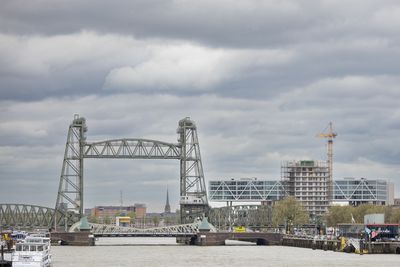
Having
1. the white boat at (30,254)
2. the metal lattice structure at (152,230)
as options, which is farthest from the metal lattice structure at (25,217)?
the white boat at (30,254)

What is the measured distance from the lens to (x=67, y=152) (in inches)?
6678

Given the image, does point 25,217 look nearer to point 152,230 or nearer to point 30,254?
point 152,230

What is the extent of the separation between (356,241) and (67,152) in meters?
59.7

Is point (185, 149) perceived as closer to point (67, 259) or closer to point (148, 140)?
point (148, 140)

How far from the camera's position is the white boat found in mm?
85312

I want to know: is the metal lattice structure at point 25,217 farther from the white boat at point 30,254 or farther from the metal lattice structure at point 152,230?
the white boat at point 30,254

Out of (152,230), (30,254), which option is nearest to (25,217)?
(152,230)

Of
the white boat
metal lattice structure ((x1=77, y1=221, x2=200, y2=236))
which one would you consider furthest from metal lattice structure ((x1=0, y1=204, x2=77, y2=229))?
the white boat

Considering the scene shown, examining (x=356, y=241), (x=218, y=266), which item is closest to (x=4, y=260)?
(x=218, y=266)

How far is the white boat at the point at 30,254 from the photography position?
85.3 metres

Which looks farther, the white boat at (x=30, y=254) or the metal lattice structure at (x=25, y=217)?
the metal lattice structure at (x=25, y=217)

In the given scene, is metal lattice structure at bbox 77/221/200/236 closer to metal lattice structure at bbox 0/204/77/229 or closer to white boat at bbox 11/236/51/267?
metal lattice structure at bbox 0/204/77/229

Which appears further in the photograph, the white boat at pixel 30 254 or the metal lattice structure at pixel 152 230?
the metal lattice structure at pixel 152 230

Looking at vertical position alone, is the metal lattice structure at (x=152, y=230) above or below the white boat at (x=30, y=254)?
above
